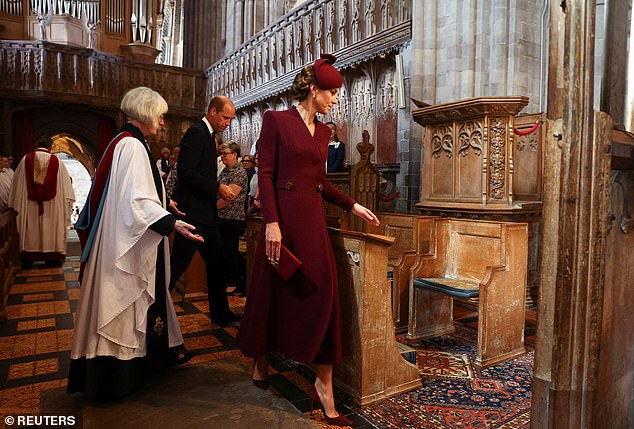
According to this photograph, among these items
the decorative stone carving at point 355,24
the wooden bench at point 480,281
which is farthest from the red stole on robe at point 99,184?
the decorative stone carving at point 355,24

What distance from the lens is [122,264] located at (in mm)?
2246

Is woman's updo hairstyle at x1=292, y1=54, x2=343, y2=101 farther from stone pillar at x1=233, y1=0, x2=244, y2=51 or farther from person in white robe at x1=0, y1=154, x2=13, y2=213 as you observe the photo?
stone pillar at x1=233, y1=0, x2=244, y2=51

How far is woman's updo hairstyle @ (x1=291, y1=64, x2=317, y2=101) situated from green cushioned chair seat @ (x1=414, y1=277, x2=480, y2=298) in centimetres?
182

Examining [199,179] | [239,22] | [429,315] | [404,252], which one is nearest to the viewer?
[199,179]

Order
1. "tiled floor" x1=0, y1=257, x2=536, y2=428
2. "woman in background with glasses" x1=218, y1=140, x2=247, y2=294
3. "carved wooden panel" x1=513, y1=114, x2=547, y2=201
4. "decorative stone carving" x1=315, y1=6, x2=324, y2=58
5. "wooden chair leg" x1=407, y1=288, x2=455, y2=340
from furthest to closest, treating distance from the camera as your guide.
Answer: "decorative stone carving" x1=315, y1=6, x2=324, y2=58 → "carved wooden panel" x1=513, y1=114, x2=547, y2=201 → "woman in background with glasses" x1=218, y1=140, x2=247, y2=294 → "wooden chair leg" x1=407, y1=288, x2=455, y2=340 → "tiled floor" x1=0, y1=257, x2=536, y2=428

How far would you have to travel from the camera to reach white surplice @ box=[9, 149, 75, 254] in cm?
659

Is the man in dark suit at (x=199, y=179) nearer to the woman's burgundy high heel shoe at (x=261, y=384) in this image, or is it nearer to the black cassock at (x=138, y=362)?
the black cassock at (x=138, y=362)

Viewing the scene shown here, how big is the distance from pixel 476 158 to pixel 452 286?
1.91m

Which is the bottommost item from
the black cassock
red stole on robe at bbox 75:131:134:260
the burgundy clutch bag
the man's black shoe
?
the man's black shoe

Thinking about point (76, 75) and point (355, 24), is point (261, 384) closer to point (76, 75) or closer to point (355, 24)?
point (355, 24)

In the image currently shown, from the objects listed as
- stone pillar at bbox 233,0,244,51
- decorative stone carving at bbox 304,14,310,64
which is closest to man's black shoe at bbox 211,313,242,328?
decorative stone carving at bbox 304,14,310,64

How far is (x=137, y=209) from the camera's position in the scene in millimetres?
2225

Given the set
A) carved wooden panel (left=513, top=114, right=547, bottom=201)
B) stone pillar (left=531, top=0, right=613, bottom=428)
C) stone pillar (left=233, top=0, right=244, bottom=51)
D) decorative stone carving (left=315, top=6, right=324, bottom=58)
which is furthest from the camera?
stone pillar (left=233, top=0, right=244, bottom=51)

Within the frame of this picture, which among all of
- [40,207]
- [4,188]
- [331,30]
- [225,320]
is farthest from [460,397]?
[331,30]
